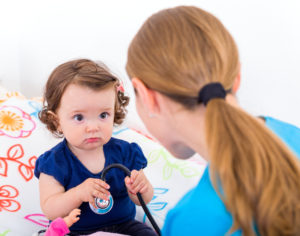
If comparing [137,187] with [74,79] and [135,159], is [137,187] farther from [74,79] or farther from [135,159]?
[74,79]

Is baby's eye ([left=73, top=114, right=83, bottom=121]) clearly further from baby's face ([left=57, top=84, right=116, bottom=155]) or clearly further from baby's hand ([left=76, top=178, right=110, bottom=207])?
baby's hand ([left=76, top=178, right=110, bottom=207])

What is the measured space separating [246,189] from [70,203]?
21.7 inches

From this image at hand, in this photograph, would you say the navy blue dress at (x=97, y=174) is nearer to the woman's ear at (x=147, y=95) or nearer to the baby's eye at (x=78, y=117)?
the baby's eye at (x=78, y=117)

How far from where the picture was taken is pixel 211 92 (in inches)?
27.3

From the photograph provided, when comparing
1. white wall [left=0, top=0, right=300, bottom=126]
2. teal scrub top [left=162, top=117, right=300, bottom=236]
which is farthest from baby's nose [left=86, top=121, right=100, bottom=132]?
white wall [left=0, top=0, right=300, bottom=126]

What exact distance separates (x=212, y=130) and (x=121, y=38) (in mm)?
1414

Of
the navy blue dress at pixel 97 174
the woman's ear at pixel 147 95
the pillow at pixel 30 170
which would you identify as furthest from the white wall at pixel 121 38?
the woman's ear at pixel 147 95

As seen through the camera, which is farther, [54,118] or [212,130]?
[54,118]

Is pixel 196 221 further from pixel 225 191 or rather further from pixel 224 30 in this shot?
pixel 224 30

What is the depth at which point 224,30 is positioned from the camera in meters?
0.77

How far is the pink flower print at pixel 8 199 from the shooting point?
1312 millimetres

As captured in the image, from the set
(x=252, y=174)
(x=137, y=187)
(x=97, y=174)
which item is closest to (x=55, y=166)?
(x=97, y=174)

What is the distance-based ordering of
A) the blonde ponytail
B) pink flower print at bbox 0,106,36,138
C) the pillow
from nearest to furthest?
the blonde ponytail → the pillow → pink flower print at bbox 0,106,36,138

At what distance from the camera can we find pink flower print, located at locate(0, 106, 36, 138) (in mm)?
1473
